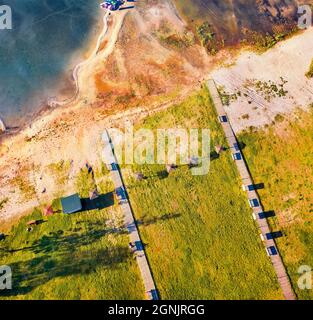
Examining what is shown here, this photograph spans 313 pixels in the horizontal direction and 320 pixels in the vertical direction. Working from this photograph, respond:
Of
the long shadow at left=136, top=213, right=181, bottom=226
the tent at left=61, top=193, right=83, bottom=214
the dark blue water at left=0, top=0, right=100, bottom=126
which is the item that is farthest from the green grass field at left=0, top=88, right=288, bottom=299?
the dark blue water at left=0, top=0, right=100, bottom=126

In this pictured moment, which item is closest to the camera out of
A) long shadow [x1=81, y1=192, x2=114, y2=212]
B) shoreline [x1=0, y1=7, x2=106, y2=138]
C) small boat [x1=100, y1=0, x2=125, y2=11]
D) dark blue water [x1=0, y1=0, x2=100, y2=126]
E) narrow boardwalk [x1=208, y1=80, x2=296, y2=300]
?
narrow boardwalk [x1=208, y1=80, x2=296, y2=300]

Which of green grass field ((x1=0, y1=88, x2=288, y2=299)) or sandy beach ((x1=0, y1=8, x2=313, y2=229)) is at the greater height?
sandy beach ((x1=0, y1=8, x2=313, y2=229))

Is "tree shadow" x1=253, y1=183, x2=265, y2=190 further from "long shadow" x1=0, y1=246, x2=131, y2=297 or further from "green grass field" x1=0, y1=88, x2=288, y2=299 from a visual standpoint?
"long shadow" x1=0, y1=246, x2=131, y2=297

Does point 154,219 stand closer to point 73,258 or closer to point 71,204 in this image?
point 71,204

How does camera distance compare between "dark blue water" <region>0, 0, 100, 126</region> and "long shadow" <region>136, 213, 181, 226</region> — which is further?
"dark blue water" <region>0, 0, 100, 126</region>

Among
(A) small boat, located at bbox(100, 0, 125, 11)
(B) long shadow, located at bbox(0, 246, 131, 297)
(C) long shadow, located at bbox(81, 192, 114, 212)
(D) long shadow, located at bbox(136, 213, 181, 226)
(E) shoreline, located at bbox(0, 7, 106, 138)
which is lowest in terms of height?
(B) long shadow, located at bbox(0, 246, 131, 297)

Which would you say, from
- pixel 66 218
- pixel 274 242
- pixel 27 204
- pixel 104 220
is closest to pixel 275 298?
pixel 274 242

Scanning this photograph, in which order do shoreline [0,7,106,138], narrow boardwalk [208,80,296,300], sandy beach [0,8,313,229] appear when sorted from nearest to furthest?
narrow boardwalk [208,80,296,300] → sandy beach [0,8,313,229] → shoreline [0,7,106,138]
